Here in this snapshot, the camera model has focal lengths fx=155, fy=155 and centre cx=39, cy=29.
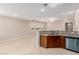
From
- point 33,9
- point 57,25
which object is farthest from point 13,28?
point 57,25

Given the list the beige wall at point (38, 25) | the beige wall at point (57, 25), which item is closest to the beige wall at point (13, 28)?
the beige wall at point (38, 25)

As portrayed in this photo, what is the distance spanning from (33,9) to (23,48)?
0.93 m

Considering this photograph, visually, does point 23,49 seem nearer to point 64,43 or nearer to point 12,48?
point 12,48

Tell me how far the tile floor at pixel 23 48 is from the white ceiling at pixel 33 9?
0.57 metres

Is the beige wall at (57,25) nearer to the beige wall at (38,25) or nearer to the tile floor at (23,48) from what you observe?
the beige wall at (38,25)

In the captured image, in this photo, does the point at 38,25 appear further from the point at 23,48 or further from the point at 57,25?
the point at 23,48

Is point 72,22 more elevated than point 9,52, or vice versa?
point 72,22

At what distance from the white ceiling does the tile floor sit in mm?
569

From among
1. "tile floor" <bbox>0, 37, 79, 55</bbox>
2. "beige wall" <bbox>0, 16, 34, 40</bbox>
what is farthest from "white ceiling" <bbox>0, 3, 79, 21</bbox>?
"tile floor" <bbox>0, 37, 79, 55</bbox>

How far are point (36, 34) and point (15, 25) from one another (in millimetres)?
516

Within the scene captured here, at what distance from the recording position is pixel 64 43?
12.7 ft

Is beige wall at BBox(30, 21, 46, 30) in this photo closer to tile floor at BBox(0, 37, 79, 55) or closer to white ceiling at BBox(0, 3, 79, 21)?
white ceiling at BBox(0, 3, 79, 21)

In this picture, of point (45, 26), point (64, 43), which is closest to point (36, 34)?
point (45, 26)

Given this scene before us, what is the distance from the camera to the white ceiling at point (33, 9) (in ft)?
11.0
